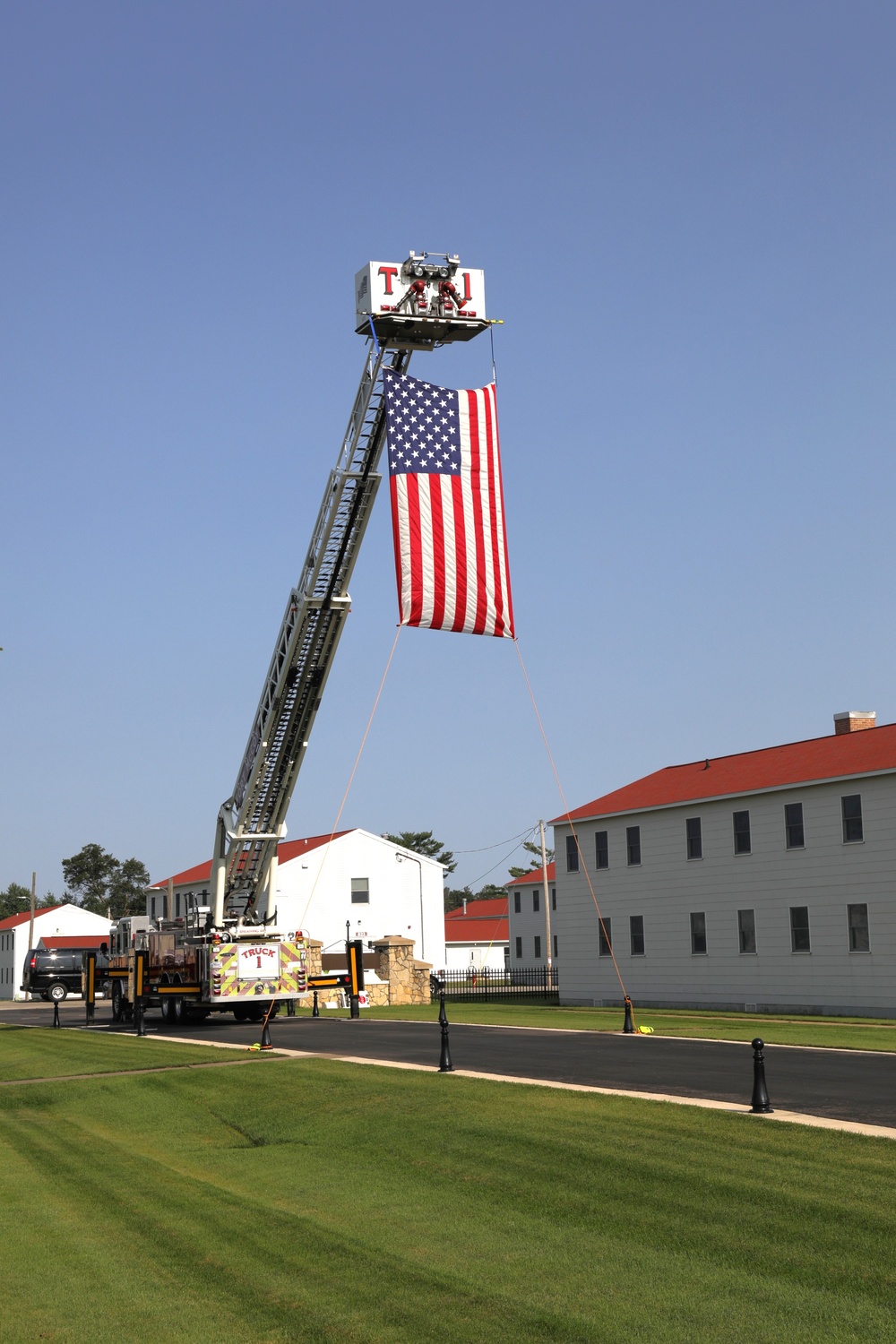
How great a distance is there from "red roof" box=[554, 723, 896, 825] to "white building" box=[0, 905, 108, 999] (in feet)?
178

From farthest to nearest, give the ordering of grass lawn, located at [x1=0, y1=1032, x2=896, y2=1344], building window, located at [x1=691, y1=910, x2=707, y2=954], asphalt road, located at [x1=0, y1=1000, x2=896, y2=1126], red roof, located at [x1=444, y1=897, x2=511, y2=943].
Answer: red roof, located at [x1=444, y1=897, x2=511, y2=943], building window, located at [x1=691, y1=910, x2=707, y2=954], asphalt road, located at [x1=0, y1=1000, x2=896, y2=1126], grass lawn, located at [x1=0, y1=1032, x2=896, y2=1344]

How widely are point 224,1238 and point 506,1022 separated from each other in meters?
22.1

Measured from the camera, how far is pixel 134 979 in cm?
3253

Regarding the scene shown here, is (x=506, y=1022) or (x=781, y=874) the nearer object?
(x=506, y=1022)

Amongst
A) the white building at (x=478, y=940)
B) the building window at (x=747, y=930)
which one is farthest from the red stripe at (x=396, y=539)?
the white building at (x=478, y=940)

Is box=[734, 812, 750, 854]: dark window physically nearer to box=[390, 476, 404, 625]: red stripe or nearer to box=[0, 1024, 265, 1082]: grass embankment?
box=[0, 1024, 265, 1082]: grass embankment

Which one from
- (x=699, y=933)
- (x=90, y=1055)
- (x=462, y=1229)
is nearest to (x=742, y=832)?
(x=699, y=933)

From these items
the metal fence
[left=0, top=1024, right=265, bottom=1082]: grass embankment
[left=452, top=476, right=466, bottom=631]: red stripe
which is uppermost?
[left=452, top=476, right=466, bottom=631]: red stripe

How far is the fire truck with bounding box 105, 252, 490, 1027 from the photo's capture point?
2273 cm

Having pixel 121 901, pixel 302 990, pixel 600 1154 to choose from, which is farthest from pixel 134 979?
pixel 121 901

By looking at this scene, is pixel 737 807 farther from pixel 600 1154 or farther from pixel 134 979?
pixel 600 1154

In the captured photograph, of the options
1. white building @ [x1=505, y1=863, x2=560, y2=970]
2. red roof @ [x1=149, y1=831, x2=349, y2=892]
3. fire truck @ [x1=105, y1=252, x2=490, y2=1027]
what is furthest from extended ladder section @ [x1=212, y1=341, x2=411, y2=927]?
white building @ [x1=505, y1=863, x2=560, y2=970]

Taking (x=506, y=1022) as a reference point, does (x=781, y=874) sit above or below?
above

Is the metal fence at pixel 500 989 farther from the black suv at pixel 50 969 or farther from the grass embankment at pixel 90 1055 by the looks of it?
the black suv at pixel 50 969
